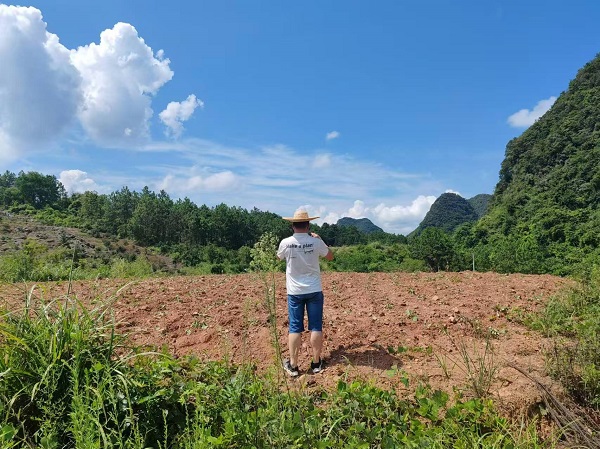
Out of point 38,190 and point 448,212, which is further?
point 448,212

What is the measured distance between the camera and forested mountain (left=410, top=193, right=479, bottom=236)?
117 m

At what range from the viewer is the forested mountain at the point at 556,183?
41.0m

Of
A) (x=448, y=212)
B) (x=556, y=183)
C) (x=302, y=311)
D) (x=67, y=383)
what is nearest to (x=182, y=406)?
(x=67, y=383)

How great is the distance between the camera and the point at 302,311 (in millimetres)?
3807

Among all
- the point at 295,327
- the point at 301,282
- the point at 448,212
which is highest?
the point at 448,212

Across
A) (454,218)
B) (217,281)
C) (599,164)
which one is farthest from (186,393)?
(454,218)

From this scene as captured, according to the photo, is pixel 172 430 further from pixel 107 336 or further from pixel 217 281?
pixel 217 281

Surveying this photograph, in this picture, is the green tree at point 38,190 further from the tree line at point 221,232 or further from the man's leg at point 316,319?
the man's leg at point 316,319

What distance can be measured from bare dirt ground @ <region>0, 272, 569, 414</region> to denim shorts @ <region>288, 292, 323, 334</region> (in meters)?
0.41

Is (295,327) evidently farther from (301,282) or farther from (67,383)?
(67,383)

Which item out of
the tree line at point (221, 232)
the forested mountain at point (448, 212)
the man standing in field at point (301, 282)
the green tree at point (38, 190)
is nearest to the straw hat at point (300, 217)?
the man standing in field at point (301, 282)

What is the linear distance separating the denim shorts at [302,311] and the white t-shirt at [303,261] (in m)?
0.06

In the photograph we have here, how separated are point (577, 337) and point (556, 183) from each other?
55458 millimetres

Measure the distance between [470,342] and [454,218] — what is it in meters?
124
